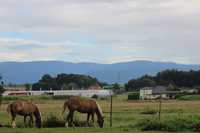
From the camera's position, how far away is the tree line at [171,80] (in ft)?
466

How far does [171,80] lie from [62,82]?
3464 centimetres

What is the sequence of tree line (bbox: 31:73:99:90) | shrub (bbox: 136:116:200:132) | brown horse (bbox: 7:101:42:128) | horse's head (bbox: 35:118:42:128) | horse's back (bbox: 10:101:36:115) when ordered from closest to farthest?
shrub (bbox: 136:116:200:132) → horse's head (bbox: 35:118:42:128) → brown horse (bbox: 7:101:42:128) → horse's back (bbox: 10:101:36:115) → tree line (bbox: 31:73:99:90)

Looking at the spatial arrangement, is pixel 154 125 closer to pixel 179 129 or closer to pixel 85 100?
pixel 179 129

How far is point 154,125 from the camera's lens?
25328 millimetres

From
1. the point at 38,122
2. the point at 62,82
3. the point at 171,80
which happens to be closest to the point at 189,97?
the point at 171,80

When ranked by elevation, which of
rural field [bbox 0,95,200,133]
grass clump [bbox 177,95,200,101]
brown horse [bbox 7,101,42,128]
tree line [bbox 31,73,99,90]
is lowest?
rural field [bbox 0,95,200,133]

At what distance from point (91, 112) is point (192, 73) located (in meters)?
116

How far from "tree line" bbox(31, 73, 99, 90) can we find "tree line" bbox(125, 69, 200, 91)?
61.2 feet

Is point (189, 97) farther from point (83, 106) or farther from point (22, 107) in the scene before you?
point (22, 107)

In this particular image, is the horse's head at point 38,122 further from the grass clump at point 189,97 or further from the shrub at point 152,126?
the grass clump at point 189,97

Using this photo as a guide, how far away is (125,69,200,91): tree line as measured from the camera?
466 feet

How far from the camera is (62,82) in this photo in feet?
546

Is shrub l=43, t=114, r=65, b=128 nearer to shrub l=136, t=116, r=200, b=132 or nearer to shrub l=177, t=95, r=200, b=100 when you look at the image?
shrub l=136, t=116, r=200, b=132

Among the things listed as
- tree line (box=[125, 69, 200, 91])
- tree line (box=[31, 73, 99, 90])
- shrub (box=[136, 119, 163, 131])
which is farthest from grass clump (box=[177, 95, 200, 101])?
tree line (box=[31, 73, 99, 90])
